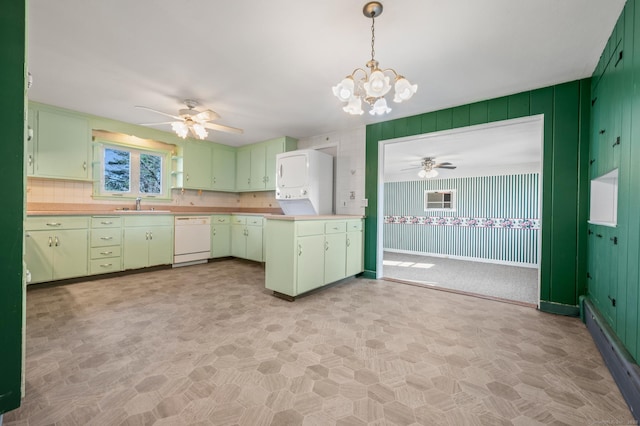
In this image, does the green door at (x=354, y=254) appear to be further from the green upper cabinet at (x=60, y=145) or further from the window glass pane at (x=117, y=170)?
the green upper cabinet at (x=60, y=145)

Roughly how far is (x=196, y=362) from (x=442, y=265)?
5437 mm

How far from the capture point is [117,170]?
4.67m

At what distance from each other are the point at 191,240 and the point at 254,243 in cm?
117

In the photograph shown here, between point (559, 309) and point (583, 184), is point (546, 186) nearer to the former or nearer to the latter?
point (583, 184)

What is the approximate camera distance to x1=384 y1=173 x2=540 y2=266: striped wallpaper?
20.4ft

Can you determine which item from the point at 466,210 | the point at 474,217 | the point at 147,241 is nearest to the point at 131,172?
the point at 147,241

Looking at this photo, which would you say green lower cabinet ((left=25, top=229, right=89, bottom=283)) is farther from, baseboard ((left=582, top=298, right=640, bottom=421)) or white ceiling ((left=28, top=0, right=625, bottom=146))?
baseboard ((left=582, top=298, right=640, bottom=421))

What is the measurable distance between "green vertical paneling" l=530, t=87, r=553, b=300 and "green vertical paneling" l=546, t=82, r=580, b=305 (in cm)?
3

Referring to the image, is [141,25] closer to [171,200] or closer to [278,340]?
[278,340]

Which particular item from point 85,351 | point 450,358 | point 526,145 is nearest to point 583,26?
point 450,358

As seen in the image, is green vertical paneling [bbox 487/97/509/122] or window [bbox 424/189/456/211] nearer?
green vertical paneling [bbox 487/97/509/122]

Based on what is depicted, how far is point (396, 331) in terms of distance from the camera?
2.39 meters

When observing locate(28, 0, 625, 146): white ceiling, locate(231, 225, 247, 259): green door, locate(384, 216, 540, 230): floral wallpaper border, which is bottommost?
locate(231, 225, 247, 259): green door

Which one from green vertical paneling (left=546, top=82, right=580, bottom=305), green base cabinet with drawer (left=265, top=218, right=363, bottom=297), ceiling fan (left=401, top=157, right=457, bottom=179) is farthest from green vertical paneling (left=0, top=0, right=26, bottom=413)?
ceiling fan (left=401, top=157, right=457, bottom=179)
